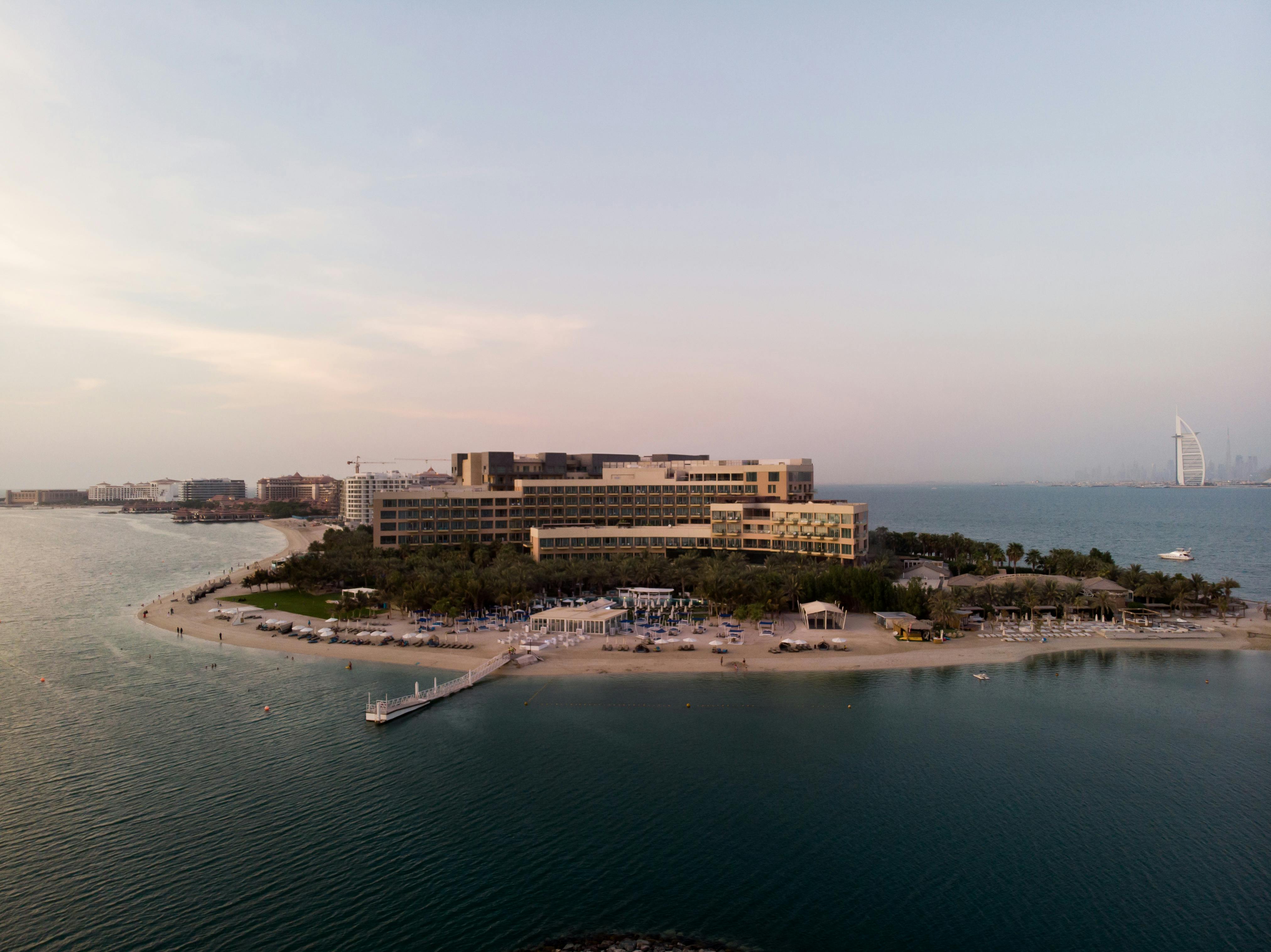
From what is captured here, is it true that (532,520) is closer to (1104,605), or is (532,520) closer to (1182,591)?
(1104,605)

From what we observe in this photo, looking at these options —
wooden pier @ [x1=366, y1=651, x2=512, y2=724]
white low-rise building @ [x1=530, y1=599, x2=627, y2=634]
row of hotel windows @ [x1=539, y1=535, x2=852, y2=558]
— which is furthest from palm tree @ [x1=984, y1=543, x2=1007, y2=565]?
wooden pier @ [x1=366, y1=651, x2=512, y2=724]

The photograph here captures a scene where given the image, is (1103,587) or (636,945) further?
(1103,587)

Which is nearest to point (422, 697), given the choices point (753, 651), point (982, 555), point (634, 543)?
point (753, 651)

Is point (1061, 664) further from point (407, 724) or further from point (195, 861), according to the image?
point (195, 861)

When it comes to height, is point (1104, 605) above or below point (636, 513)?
below

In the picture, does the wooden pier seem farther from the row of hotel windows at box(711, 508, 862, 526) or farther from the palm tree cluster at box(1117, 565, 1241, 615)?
the palm tree cluster at box(1117, 565, 1241, 615)

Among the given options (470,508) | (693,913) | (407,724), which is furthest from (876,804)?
(470,508)

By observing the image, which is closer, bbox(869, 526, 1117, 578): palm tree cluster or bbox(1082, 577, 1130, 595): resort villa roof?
bbox(1082, 577, 1130, 595): resort villa roof
